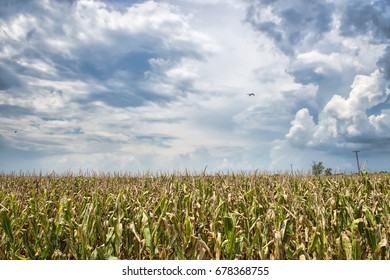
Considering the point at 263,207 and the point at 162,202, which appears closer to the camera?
the point at 162,202

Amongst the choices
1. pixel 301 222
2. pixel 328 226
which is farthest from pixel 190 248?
pixel 328 226

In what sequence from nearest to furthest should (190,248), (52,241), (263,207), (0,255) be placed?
(190,248), (0,255), (52,241), (263,207)

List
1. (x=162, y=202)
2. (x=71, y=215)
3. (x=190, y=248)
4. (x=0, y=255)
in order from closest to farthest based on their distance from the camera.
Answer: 1. (x=190, y=248)
2. (x=0, y=255)
3. (x=71, y=215)
4. (x=162, y=202)

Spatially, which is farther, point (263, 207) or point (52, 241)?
point (263, 207)

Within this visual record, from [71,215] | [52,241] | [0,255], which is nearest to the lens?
[0,255]

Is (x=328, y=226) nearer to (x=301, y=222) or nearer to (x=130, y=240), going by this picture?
(x=301, y=222)

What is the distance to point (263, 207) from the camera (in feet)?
27.2

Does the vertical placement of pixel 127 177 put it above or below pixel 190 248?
above

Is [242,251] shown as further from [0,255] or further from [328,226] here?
[0,255]

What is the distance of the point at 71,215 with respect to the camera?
7.32 m

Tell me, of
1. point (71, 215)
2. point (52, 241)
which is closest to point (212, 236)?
point (52, 241)

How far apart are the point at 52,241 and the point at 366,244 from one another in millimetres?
5312

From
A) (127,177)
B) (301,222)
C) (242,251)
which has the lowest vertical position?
(242,251)

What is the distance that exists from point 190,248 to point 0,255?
10.2 feet
